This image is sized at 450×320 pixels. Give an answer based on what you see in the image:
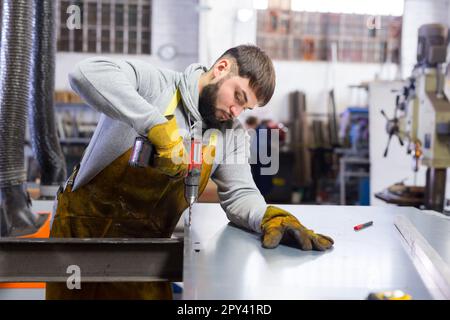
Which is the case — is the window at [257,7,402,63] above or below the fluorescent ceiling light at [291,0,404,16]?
below

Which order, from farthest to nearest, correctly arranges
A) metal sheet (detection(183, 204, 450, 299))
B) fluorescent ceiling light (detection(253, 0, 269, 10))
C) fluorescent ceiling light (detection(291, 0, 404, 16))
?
fluorescent ceiling light (detection(291, 0, 404, 16)), fluorescent ceiling light (detection(253, 0, 269, 10)), metal sheet (detection(183, 204, 450, 299))

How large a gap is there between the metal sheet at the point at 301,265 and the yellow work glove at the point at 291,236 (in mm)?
20

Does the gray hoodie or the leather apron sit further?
the leather apron

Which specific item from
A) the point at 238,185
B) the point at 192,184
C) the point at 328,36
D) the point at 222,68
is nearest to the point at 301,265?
the point at 192,184

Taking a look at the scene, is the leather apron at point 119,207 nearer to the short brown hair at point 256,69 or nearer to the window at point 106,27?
the short brown hair at point 256,69

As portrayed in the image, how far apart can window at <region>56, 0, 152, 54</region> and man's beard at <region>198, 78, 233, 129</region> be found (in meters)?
4.96

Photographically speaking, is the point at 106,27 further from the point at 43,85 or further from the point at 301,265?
the point at 301,265

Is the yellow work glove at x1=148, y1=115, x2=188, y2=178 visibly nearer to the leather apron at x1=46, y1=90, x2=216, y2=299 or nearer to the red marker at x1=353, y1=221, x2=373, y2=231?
the leather apron at x1=46, y1=90, x2=216, y2=299

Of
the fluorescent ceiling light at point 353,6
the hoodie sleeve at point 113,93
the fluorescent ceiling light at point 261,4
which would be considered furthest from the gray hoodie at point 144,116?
the fluorescent ceiling light at point 353,6

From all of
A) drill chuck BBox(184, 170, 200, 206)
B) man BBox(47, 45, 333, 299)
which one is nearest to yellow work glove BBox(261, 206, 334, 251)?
man BBox(47, 45, 333, 299)

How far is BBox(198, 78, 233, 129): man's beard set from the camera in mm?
1317

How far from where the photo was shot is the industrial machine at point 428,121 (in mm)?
2291

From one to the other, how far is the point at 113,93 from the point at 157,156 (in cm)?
21

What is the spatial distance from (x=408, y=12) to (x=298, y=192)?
2920 mm
